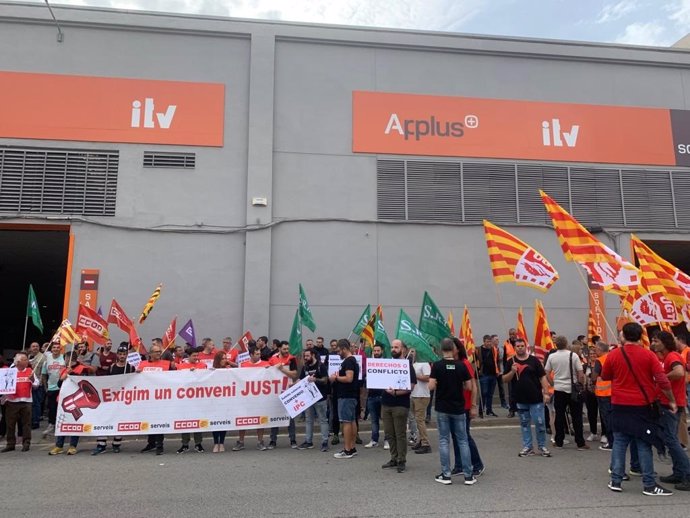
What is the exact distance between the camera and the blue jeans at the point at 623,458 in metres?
6.40

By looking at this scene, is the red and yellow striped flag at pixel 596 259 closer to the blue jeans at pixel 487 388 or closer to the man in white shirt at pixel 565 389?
the man in white shirt at pixel 565 389

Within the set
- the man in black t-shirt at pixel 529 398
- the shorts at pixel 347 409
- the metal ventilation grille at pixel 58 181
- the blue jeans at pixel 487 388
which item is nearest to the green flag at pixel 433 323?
the man in black t-shirt at pixel 529 398

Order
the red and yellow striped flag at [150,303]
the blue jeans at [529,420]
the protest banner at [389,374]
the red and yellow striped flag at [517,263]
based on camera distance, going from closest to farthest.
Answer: the protest banner at [389,374], the blue jeans at [529,420], the red and yellow striped flag at [517,263], the red and yellow striped flag at [150,303]

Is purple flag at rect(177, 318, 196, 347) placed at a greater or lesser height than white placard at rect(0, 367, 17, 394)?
greater

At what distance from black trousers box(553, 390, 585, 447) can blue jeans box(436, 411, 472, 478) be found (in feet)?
10.1

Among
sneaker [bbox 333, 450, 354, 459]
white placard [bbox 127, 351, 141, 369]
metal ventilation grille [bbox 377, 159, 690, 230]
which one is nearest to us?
sneaker [bbox 333, 450, 354, 459]

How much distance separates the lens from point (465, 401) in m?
7.43

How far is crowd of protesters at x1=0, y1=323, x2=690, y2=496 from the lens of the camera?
661cm

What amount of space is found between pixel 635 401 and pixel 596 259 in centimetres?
353

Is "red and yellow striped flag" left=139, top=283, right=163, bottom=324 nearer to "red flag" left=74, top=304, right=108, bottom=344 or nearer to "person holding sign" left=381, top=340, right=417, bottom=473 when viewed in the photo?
"red flag" left=74, top=304, right=108, bottom=344

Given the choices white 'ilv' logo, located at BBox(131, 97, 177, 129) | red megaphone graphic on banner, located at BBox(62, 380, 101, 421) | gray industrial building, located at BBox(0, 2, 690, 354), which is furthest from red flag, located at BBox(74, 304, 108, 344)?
white 'ilv' logo, located at BBox(131, 97, 177, 129)

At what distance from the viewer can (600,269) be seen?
31.0 ft

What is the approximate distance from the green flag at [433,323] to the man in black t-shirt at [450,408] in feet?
6.05

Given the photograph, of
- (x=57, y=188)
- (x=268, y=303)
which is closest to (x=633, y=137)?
(x=268, y=303)
